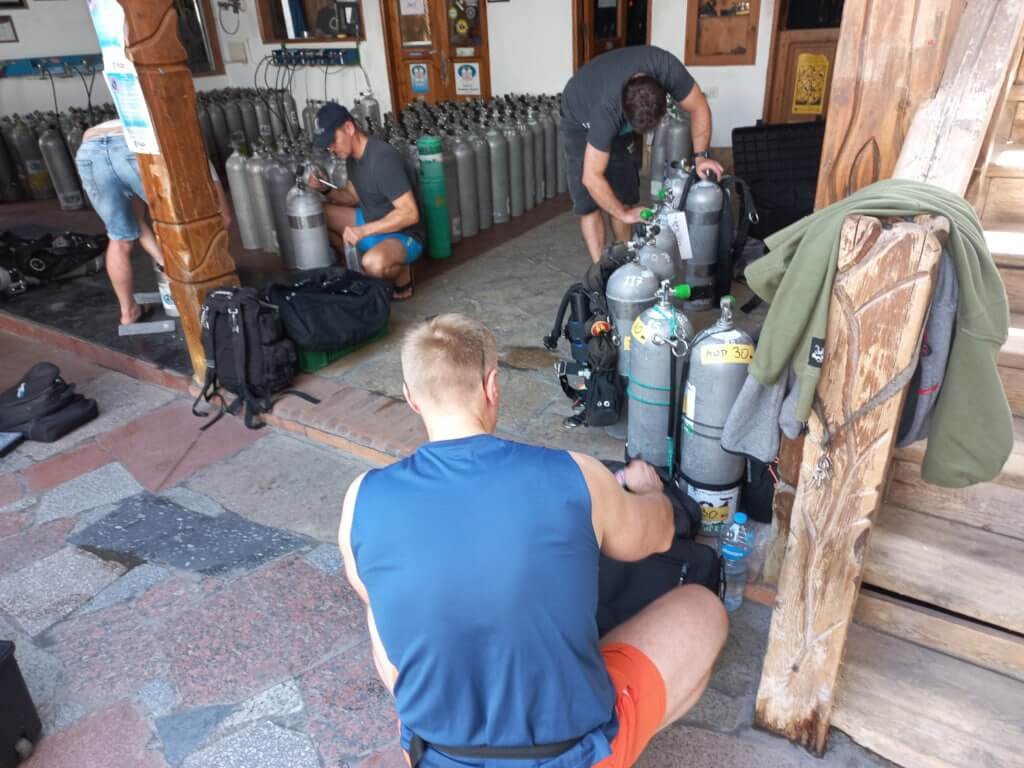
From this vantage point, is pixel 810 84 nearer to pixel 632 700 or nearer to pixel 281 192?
pixel 281 192

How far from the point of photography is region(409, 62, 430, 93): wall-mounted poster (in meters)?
9.77

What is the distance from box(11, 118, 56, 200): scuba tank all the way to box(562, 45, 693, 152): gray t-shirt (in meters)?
7.45

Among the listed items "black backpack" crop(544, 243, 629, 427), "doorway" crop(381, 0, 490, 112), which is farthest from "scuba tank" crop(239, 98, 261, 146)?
"black backpack" crop(544, 243, 629, 427)

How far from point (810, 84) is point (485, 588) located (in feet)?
25.1

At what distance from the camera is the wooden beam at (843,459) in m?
1.53

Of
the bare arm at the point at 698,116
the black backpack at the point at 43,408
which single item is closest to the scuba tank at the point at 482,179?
the bare arm at the point at 698,116

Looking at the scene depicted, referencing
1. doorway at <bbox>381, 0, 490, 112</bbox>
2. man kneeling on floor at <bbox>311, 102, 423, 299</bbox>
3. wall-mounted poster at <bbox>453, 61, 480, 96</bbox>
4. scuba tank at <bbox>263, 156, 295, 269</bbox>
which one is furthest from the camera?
wall-mounted poster at <bbox>453, 61, 480, 96</bbox>

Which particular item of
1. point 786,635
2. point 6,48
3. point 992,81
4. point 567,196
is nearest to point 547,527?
point 786,635

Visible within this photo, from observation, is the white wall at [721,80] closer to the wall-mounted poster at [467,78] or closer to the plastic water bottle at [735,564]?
the wall-mounted poster at [467,78]

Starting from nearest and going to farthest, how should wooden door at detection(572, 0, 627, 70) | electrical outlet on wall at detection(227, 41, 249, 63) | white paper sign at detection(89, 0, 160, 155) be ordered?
white paper sign at detection(89, 0, 160, 155) < wooden door at detection(572, 0, 627, 70) < electrical outlet on wall at detection(227, 41, 249, 63)

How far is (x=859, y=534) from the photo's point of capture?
72.0 inches

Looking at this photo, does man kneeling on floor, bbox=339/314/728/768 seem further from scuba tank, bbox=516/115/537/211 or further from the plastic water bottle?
scuba tank, bbox=516/115/537/211

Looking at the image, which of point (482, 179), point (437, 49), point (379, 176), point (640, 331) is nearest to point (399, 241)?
point (379, 176)

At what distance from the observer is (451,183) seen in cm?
617
